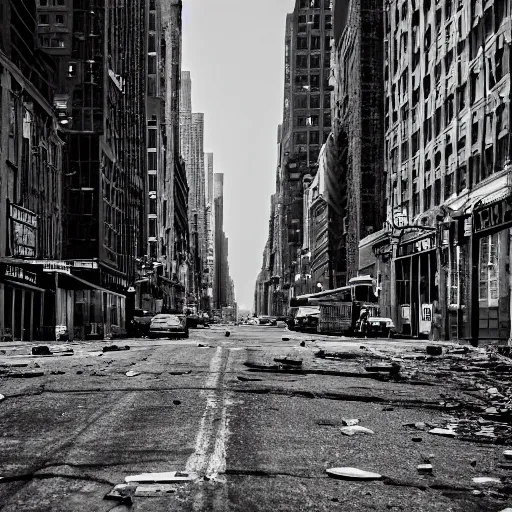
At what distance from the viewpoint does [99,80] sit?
88.5 m

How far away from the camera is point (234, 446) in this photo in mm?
8477

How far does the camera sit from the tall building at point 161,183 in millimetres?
136125

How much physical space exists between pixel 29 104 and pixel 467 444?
51465 millimetres

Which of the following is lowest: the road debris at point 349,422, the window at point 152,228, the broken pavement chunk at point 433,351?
the broken pavement chunk at point 433,351

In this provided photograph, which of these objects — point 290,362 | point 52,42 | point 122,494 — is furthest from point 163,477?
point 52,42

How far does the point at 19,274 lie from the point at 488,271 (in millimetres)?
25984

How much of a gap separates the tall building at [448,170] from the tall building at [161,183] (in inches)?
2430

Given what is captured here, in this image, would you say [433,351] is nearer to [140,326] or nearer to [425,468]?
[425,468]

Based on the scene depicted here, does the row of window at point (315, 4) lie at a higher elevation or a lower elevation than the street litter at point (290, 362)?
higher

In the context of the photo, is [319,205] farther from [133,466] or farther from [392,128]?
Answer: [133,466]

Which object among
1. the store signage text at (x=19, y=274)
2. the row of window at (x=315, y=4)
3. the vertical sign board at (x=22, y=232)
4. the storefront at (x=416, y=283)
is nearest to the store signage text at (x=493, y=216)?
the storefront at (x=416, y=283)

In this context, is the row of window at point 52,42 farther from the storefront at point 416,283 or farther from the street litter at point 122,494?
the street litter at point 122,494

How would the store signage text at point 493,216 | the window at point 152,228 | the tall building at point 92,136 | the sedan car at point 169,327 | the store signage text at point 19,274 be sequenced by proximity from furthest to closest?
the window at point 152,228
the tall building at point 92,136
the store signage text at point 19,274
the sedan car at point 169,327
the store signage text at point 493,216

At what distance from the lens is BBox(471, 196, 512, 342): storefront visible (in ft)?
123
